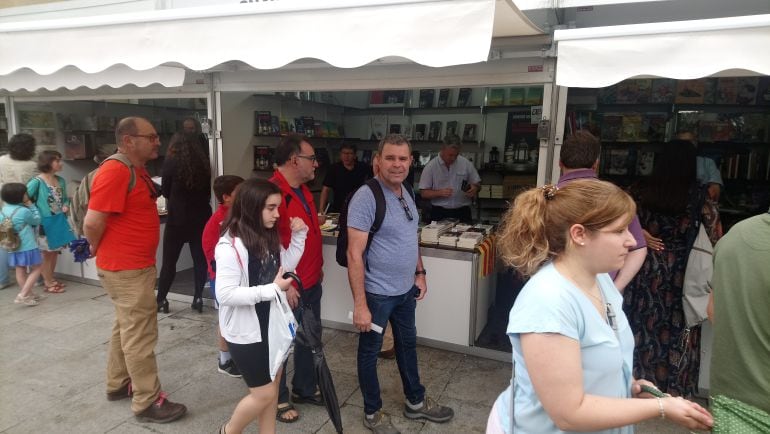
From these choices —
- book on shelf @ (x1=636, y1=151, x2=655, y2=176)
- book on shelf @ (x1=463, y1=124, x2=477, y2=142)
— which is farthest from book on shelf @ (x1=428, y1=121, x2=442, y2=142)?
book on shelf @ (x1=636, y1=151, x2=655, y2=176)

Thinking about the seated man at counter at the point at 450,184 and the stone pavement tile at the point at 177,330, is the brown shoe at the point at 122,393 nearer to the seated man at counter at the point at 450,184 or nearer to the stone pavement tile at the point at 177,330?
the stone pavement tile at the point at 177,330

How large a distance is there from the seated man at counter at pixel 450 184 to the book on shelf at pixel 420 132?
5.60ft

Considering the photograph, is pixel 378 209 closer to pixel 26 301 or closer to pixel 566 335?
pixel 566 335

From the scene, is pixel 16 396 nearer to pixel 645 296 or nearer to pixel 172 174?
pixel 172 174

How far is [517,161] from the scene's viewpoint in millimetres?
6430

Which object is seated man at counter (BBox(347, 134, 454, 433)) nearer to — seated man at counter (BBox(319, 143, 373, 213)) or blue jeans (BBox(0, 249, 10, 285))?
seated man at counter (BBox(319, 143, 373, 213))

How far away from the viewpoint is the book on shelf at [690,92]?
4582 mm

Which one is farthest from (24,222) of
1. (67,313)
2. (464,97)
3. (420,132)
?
(464,97)

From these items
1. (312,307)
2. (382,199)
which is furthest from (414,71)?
(312,307)

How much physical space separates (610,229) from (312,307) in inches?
83.0

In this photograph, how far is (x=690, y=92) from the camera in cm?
461

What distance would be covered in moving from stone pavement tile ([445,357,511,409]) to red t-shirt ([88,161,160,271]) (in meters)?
2.15

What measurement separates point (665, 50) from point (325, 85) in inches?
98.7

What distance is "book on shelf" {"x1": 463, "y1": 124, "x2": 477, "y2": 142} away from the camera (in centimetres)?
675
